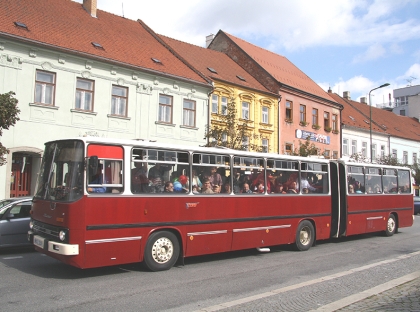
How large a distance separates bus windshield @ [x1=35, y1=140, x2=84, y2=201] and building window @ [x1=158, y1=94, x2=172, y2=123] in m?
15.9

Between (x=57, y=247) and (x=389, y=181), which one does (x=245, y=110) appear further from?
(x=57, y=247)

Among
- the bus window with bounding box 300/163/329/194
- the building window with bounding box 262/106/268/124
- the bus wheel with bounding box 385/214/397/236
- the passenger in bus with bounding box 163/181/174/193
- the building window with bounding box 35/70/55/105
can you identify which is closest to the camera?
the passenger in bus with bounding box 163/181/174/193

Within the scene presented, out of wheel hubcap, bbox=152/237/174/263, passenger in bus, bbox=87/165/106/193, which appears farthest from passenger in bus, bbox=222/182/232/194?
passenger in bus, bbox=87/165/106/193

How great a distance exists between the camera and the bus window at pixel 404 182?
59.9 feet

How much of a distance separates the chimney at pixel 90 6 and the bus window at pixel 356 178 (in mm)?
19090

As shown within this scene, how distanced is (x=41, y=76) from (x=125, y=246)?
46.4 ft

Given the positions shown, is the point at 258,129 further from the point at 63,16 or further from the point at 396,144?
the point at 396,144

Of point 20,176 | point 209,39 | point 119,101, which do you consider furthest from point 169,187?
point 209,39

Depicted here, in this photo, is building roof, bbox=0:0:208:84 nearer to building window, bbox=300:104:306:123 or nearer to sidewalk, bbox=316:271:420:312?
building window, bbox=300:104:306:123

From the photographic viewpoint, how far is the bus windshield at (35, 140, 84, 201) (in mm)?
8531

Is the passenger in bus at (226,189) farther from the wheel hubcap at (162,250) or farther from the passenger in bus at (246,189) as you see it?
the wheel hubcap at (162,250)

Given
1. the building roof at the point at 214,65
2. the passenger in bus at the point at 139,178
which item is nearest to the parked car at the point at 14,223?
the passenger in bus at the point at 139,178

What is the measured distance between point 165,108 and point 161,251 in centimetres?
1674

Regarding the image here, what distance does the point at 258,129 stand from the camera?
32.7 meters
